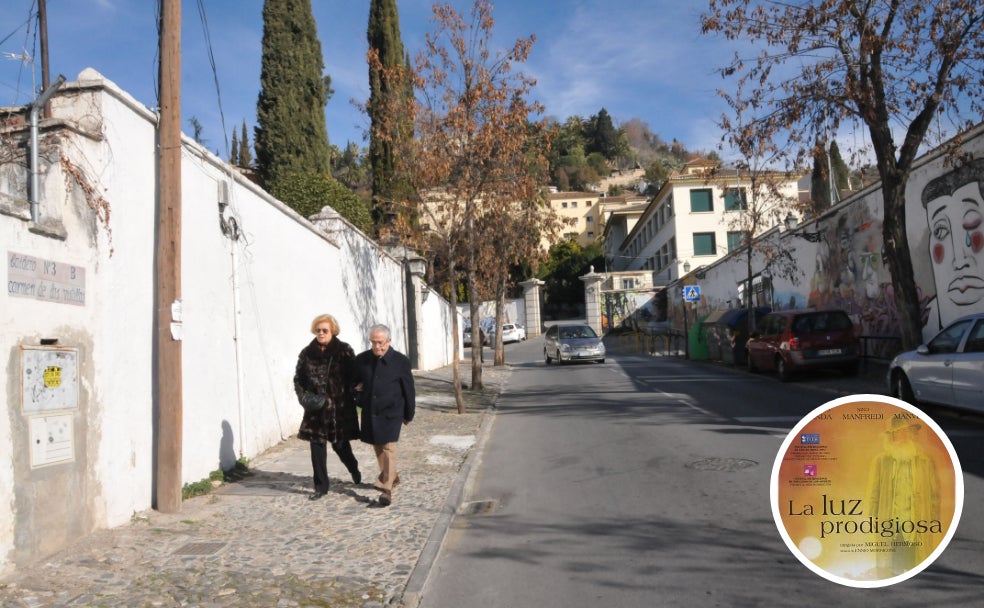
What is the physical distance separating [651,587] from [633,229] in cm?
7345

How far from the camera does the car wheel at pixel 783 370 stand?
1725 cm

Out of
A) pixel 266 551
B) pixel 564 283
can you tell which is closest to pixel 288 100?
pixel 266 551

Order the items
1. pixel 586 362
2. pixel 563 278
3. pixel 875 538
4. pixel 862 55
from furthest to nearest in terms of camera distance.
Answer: pixel 563 278 < pixel 586 362 < pixel 862 55 < pixel 875 538

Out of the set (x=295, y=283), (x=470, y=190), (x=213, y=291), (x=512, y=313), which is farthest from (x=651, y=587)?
(x=512, y=313)

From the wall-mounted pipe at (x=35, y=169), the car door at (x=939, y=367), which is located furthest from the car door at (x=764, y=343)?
the wall-mounted pipe at (x=35, y=169)

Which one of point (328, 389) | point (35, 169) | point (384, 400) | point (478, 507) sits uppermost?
point (35, 169)

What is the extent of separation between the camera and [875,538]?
265 cm

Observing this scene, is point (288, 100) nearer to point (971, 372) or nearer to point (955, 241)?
point (955, 241)

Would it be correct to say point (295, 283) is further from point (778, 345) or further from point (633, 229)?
point (633, 229)

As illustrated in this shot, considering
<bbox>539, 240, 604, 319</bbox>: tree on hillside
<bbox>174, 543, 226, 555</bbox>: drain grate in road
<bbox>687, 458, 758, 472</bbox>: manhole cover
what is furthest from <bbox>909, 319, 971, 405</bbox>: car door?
<bbox>539, 240, 604, 319</bbox>: tree on hillside

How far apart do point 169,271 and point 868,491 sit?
19.1ft

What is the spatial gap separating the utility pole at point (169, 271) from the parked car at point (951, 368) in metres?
8.98

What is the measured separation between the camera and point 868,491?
2.63 m

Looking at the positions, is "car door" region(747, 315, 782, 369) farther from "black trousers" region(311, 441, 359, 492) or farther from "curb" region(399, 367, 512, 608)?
"black trousers" region(311, 441, 359, 492)
